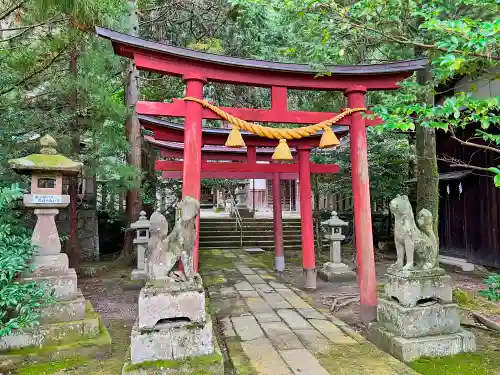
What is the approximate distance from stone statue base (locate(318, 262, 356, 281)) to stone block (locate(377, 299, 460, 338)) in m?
4.82

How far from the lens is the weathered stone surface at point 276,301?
19.8 ft

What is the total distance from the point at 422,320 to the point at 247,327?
91.1 inches

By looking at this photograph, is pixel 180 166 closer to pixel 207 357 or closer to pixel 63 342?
pixel 63 342

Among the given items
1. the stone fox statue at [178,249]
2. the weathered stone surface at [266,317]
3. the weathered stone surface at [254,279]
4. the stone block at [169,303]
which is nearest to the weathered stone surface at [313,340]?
the weathered stone surface at [266,317]

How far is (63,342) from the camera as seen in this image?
445 cm

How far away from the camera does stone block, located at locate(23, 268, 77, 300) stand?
181 inches

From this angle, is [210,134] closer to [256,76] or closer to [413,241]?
[256,76]

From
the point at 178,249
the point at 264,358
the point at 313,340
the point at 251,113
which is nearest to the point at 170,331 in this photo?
the point at 178,249

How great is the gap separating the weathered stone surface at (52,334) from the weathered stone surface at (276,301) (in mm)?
2922

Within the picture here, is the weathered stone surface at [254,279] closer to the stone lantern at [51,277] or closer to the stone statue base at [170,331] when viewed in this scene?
the stone lantern at [51,277]

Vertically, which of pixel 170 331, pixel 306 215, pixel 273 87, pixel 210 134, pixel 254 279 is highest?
pixel 273 87

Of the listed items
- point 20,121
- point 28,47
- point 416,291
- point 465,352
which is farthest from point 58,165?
point 465,352

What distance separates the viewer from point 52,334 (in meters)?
4.43

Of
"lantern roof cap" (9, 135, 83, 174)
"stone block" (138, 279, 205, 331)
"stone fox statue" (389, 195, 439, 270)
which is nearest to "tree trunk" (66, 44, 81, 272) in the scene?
"lantern roof cap" (9, 135, 83, 174)
